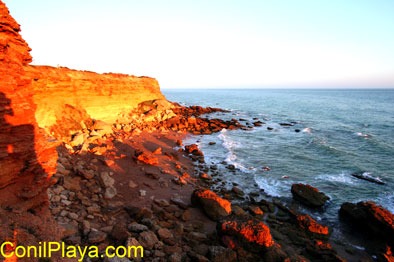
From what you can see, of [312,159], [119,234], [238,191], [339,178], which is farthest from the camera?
[312,159]

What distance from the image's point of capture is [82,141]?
17250 millimetres

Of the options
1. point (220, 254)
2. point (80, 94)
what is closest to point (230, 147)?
point (220, 254)

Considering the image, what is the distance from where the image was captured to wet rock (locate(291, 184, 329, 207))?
14000mm

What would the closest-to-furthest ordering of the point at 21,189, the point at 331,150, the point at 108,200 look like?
the point at 21,189 < the point at 108,200 < the point at 331,150

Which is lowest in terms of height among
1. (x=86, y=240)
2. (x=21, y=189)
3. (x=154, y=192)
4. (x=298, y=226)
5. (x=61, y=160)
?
(x=298, y=226)

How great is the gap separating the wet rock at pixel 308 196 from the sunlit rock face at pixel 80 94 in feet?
69.0

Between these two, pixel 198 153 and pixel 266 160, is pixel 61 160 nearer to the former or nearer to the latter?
pixel 198 153

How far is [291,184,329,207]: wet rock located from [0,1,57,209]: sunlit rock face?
1489 cm

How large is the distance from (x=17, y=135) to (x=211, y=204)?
9275 mm

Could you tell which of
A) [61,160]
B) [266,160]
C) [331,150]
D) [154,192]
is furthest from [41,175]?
[331,150]

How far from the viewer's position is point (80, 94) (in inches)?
890

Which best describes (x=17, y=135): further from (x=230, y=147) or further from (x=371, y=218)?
(x=230, y=147)

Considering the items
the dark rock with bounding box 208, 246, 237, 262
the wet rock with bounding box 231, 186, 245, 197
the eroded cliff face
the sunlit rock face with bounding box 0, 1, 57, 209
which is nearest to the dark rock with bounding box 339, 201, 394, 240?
the wet rock with bounding box 231, 186, 245, 197

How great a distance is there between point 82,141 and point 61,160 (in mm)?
5126
